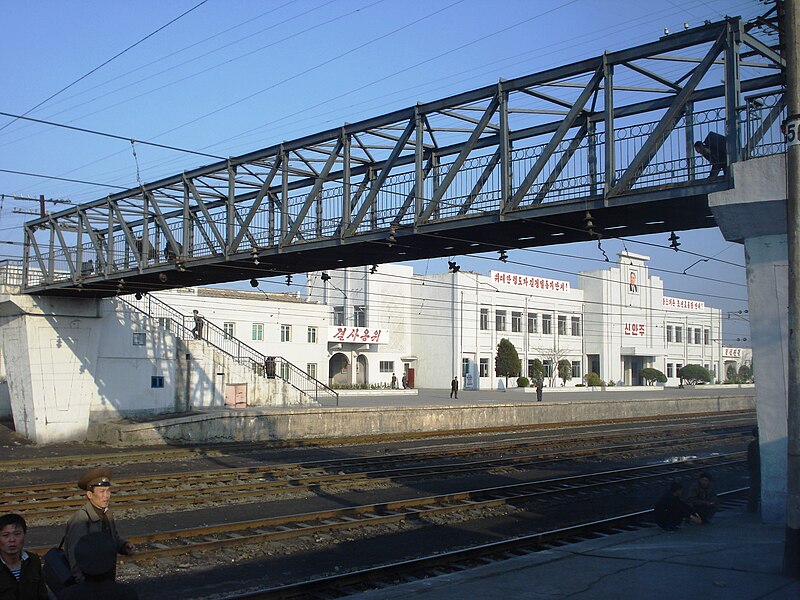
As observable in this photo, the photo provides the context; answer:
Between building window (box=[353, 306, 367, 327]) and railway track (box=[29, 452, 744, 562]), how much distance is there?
159 ft

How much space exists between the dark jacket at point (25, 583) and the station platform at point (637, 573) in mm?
4647

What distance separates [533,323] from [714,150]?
61624 millimetres

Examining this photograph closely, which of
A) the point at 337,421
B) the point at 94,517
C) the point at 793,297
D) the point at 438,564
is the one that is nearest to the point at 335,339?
the point at 337,421

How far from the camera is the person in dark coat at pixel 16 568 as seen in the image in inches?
186

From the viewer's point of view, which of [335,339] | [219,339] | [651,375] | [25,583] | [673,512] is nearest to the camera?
[25,583]

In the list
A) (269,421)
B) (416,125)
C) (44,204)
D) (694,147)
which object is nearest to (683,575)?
(694,147)

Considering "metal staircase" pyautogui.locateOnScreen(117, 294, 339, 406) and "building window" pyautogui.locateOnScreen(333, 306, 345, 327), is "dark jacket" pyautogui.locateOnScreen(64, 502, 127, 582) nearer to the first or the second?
"metal staircase" pyautogui.locateOnScreen(117, 294, 339, 406)

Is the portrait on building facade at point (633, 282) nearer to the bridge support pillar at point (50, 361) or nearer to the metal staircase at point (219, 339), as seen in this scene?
the metal staircase at point (219, 339)

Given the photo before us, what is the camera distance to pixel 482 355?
2756 inches

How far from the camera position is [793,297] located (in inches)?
363

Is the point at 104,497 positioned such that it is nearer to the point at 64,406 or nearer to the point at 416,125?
the point at 416,125

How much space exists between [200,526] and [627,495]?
918 centimetres

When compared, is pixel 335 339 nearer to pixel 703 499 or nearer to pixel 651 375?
pixel 651 375

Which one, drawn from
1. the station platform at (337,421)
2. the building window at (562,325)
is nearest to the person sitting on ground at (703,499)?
the station platform at (337,421)
